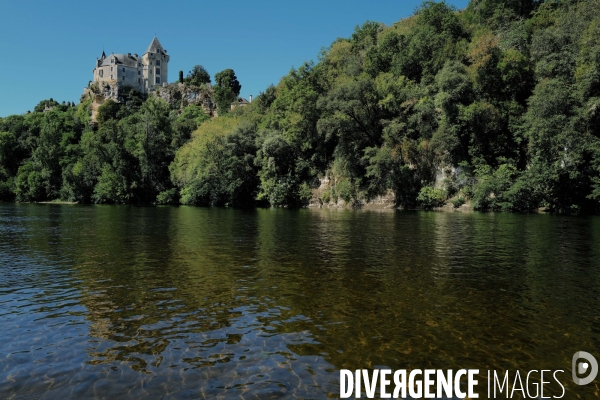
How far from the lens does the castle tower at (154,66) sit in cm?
17900

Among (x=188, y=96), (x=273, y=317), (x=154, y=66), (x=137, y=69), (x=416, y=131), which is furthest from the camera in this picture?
(x=154, y=66)

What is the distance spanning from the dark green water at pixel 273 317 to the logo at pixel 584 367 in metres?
0.17

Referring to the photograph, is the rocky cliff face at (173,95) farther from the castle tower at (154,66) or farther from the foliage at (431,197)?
the foliage at (431,197)

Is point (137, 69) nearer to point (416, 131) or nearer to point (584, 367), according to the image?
point (416, 131)

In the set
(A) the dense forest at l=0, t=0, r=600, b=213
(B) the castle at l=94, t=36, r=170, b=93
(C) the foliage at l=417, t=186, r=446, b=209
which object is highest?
(B) the castle at l=94, t=36, r=170, b=93

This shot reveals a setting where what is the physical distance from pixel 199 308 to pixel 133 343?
268 cm

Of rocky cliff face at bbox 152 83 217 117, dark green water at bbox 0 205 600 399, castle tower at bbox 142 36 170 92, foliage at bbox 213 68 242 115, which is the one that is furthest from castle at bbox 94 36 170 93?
dark green water at bbox 0 205 600 399

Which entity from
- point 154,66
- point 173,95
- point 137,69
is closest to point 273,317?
point 173,95

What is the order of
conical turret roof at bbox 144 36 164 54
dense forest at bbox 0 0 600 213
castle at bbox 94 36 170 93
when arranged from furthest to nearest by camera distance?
conical turret roof at bbox 144 36 164 54 < castle at bbox 94 36 170 93 < dense forest at bbox 0 0 600 213

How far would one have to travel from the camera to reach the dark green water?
24.9 ft

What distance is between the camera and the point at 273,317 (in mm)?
10875

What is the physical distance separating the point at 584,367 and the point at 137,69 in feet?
633

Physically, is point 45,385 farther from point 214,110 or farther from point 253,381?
point 214,110

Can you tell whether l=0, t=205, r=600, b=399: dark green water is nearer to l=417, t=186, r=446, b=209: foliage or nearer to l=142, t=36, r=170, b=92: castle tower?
l=417, t=186, r=446, b=209: foliage
